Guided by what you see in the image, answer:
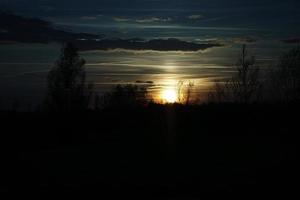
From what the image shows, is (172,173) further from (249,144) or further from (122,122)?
(122,122)

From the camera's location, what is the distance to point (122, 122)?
30875mm

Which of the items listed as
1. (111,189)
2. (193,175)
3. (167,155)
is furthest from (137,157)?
(111,189)

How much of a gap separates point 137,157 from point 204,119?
8250 mm

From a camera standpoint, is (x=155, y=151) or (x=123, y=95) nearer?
(x=155, y=151)

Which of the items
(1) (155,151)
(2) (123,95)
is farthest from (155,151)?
(2) (123,95)

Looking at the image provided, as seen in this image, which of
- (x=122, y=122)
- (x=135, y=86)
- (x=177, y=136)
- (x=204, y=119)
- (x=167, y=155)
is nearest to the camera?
(x=167, y=155)

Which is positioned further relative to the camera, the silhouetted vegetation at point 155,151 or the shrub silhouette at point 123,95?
the shrub silhouette at point 123,95

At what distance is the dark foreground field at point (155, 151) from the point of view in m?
15.4

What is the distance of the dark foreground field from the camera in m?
15.4

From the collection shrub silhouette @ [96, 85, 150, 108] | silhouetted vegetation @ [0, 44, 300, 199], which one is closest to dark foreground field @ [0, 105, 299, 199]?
silhouetted vegetation @ [0, 44, 300, 199]

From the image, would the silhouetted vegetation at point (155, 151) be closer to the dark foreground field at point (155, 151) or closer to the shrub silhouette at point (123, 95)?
the dark foreground field at point (155, 151)

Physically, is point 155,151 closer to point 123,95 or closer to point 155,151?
point 155,151

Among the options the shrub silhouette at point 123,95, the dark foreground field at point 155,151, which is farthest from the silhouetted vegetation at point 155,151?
the shrub silhouette at point 123,95

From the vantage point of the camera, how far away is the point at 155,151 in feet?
74.2
